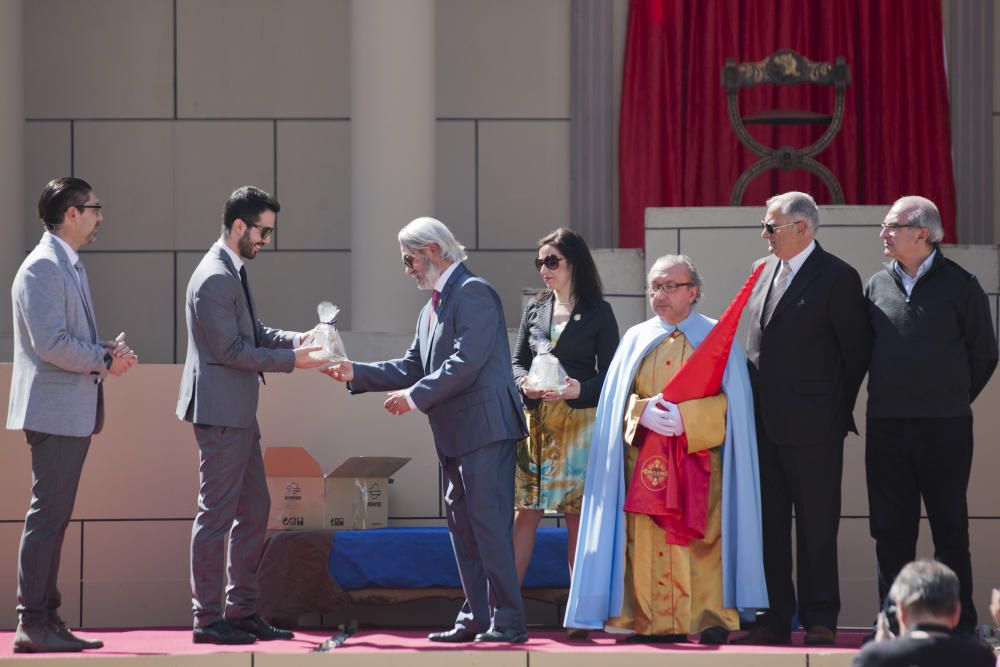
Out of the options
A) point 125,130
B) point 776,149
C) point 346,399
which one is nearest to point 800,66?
point 776,149

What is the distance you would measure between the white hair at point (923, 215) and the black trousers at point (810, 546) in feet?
2.54

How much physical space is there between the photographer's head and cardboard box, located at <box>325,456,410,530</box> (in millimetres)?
3179

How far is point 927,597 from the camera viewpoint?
3391 millimetres

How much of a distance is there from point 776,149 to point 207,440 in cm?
392

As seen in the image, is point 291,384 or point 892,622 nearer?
point 892,622

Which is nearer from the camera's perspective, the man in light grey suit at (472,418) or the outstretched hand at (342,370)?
the man in light grey suit at (472,418)

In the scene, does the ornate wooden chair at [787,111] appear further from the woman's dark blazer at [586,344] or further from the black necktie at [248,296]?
the black necktie at [248,296]

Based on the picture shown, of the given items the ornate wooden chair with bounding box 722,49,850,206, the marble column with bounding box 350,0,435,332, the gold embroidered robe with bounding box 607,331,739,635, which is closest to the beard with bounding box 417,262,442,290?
the gold embroidered robe with bounding box 607,331,739,635

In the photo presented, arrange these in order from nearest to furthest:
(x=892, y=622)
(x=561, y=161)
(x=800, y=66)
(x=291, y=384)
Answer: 1. (x=892, y=622)
2. (x=291, y=384)
3. (x=800, y=66)
4. (x=561, y=161)

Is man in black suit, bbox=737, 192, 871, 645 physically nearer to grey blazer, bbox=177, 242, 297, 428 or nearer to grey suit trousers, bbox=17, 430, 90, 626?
grey blazer, bbox=177, 242, 297, 428

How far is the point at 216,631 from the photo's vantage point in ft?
16.9

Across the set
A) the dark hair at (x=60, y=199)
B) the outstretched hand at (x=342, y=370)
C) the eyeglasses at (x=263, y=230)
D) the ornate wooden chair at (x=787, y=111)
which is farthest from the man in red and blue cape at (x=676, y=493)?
the ornate wooden chair at (x=787, y=111)

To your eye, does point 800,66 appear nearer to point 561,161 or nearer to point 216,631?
point 561,161

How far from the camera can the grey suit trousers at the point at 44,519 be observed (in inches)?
197
